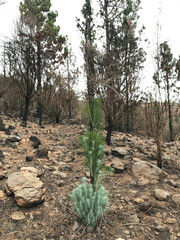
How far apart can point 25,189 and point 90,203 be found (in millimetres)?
1025

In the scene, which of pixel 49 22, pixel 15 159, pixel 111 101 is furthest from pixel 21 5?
pixel 15 159

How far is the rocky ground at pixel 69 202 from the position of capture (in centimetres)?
194

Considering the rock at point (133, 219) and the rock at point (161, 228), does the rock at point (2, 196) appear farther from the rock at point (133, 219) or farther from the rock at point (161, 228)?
the rock at point (161, 228)

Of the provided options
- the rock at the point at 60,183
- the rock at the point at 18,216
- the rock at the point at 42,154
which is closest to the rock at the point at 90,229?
the rock at the point at 18,216

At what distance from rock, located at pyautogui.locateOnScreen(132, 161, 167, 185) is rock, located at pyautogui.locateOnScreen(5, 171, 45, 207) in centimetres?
181

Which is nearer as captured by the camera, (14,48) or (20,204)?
(20,204)

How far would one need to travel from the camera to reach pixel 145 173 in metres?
3.32

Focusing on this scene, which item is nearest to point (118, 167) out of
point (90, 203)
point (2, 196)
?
point (90, 203)

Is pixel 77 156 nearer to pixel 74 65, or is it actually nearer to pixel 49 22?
pixel 49 22

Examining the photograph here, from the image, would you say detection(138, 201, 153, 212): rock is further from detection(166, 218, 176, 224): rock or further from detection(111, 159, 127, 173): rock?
detection(111, 159, 127, 173): rock

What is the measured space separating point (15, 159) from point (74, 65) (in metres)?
9.40

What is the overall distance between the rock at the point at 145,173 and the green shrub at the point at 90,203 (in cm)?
143

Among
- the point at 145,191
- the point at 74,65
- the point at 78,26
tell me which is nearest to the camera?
the point at 145,191

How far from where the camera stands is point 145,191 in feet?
9.27
